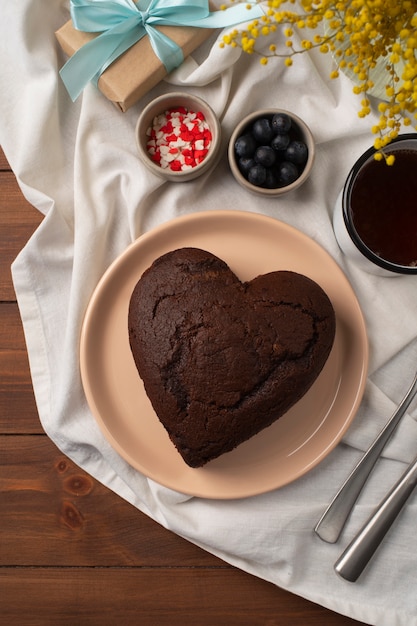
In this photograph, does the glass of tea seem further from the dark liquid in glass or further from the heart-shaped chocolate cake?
the heart-shaped chocolate cake

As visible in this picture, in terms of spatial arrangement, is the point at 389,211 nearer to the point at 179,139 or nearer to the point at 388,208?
the point at 388,208

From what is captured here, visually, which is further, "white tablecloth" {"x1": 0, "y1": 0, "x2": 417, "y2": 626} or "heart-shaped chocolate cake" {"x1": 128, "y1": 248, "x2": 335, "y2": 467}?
"white tablecloth" {"x1": 0, "y1": 0, "x2": 417, "y2": 626}

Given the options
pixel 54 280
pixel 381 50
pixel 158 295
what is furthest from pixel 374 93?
pixel 54 280

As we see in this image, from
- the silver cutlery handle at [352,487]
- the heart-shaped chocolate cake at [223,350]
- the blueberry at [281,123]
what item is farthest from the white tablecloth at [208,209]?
the heart-shaped chocolate cake at [223,350]

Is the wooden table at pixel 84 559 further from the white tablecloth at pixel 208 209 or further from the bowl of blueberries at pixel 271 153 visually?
the bowl of blueberries at pixel 271 153

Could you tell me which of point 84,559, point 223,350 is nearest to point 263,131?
point 223,350

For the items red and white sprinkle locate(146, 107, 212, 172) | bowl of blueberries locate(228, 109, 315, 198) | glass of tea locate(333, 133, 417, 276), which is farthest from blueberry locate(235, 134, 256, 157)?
glass of tea locate(333, 133, 417, 276)

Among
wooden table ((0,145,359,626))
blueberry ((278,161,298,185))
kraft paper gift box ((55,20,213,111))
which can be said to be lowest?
wooden table ((0,145,359,626))
